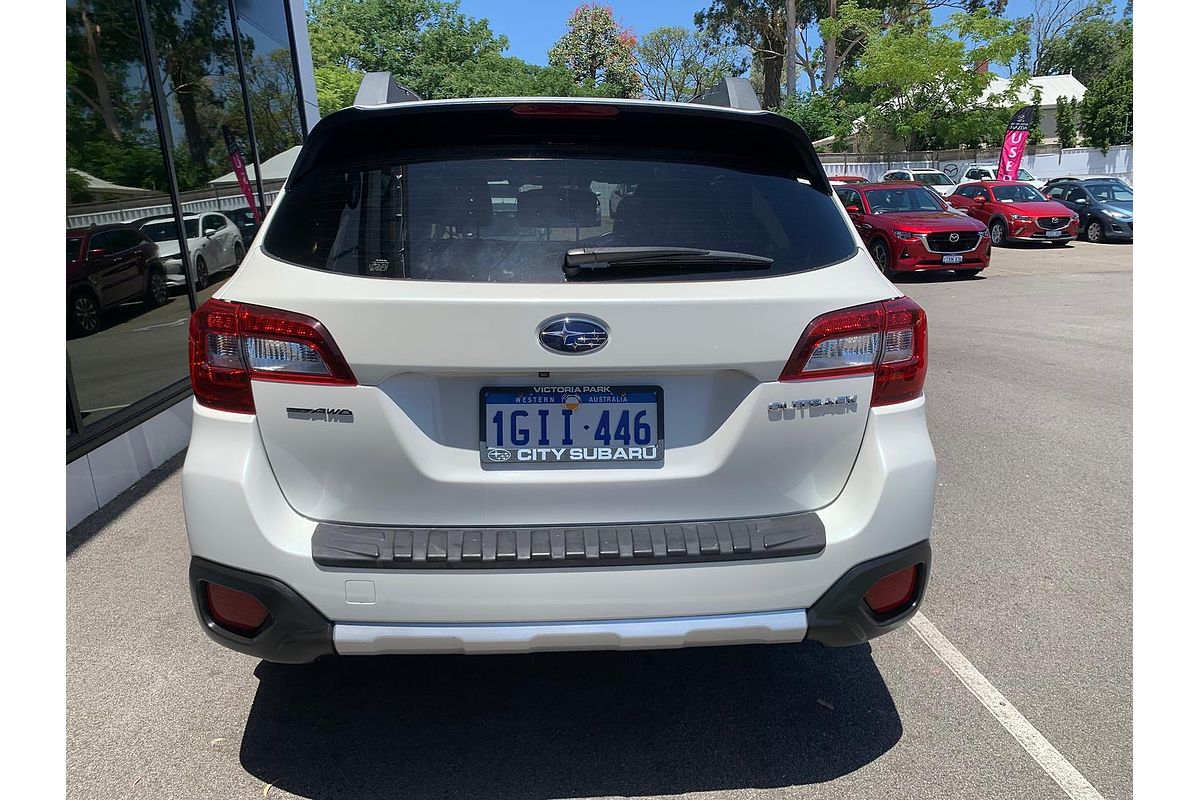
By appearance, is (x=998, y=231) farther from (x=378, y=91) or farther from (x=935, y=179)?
(x=378, y=91)

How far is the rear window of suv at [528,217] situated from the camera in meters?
2.21

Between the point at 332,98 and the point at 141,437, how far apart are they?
3996 centimetres

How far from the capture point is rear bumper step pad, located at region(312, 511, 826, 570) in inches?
82.7

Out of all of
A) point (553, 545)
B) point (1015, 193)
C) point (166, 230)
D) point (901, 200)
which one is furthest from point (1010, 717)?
point (1015, 193)

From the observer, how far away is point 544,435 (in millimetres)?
2172

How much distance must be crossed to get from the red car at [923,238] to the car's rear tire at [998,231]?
481 cm

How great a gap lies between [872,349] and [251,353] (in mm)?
1594

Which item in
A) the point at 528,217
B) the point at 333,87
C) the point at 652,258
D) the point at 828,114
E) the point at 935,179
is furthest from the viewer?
the point at 828,114

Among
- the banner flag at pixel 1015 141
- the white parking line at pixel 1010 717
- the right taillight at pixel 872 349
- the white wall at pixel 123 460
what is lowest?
the white parking line at pixel 1010 717

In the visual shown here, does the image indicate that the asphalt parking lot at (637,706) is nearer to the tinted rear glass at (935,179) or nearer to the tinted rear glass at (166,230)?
the tinted rear glass at (166,230)

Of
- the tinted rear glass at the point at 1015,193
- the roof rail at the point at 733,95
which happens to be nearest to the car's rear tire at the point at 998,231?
the tinted rear glass at the point at 1015,193
